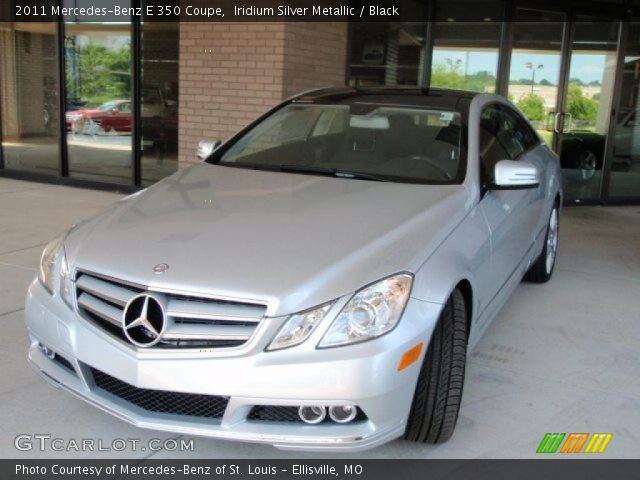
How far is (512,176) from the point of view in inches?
138

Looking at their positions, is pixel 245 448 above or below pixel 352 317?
below

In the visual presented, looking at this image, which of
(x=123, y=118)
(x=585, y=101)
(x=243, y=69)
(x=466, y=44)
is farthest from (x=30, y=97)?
(x=585, y=101)

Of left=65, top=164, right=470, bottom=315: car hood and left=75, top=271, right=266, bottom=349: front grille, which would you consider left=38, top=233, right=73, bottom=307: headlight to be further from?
left=75, top=271, right=266, bottom=349: front grille

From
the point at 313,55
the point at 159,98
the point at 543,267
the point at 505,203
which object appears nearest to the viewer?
the point at 505,203

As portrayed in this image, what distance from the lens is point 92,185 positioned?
9156mm

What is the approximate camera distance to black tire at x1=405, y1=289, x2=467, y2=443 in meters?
2.70

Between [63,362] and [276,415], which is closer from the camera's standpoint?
[276,415]

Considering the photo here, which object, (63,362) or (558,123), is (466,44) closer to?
(558,123)

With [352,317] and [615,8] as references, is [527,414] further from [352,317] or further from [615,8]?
[615,8]

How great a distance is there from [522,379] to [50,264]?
7.97 ft

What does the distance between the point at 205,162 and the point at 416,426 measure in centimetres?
214

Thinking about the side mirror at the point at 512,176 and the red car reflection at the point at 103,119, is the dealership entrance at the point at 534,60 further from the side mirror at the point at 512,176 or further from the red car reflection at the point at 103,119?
the side mirror at the point at 512,176
